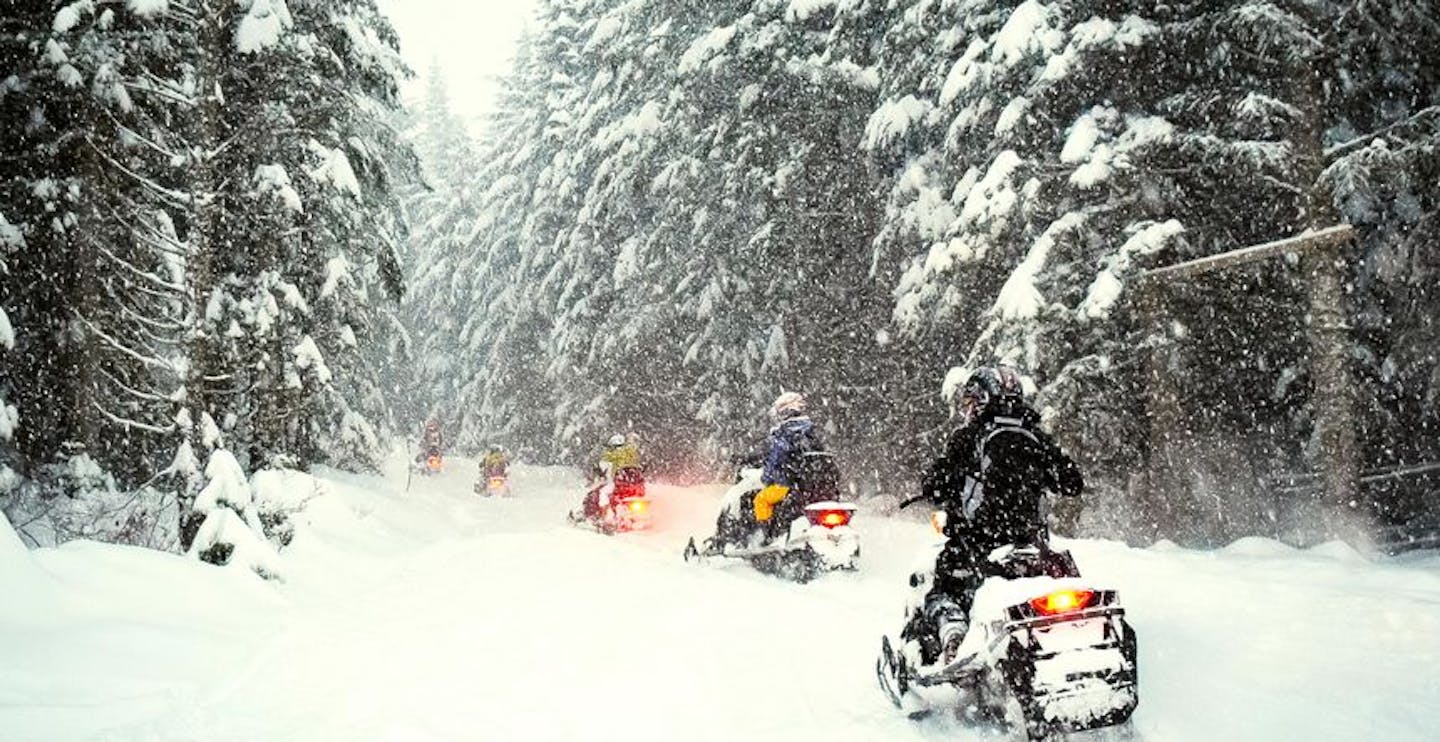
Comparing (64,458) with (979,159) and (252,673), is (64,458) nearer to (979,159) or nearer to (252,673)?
(252,673)

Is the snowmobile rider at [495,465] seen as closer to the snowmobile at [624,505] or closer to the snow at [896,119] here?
the snowmobile at [624,505]

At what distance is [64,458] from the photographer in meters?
11.3

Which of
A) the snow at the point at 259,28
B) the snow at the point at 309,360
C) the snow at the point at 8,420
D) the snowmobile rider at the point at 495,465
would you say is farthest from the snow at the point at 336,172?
the snowmobile rider at the point at 495,465

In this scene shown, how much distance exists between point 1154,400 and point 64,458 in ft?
42.8

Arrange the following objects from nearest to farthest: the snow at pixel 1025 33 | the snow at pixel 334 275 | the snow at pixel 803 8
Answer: the snow at pixel 1025 33 < the snow at pixel 334 275 < the snow at pixel 803 8

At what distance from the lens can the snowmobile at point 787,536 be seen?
32.4 feet

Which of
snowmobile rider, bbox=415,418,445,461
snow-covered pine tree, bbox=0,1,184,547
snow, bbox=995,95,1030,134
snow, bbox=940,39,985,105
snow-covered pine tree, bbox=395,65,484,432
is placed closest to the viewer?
snow-covered pine tree, bbox=0,1,184,547

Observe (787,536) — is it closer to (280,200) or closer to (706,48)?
(280,200)

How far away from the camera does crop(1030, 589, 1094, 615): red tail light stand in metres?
4.43

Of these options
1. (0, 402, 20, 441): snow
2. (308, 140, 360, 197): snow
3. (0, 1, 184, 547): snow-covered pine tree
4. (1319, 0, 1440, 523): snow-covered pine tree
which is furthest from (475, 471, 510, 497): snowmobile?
(1319, 0, 1440, 523): snow-covered pine tree

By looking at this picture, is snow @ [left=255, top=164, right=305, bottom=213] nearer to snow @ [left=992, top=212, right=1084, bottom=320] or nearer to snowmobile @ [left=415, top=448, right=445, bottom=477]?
snow @ [left=992, top=212, right=1084, bottom=320]

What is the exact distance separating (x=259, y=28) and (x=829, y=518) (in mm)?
7977

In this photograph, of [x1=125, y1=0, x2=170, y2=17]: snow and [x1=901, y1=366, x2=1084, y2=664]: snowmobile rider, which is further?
[x1=125, y1=0, x2=170, y2=17]: snow

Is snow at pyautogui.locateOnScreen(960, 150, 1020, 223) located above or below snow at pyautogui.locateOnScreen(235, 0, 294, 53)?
below
